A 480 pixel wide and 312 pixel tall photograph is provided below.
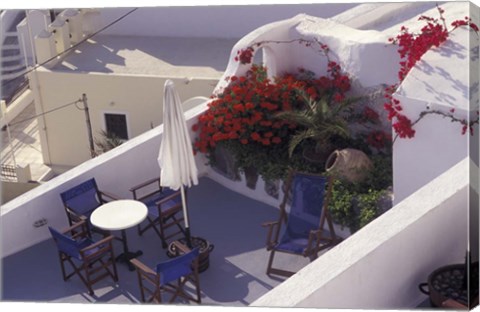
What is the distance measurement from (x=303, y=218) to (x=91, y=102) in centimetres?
1333

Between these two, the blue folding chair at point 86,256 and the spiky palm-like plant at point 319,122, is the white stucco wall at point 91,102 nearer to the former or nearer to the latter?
the spiky palm-like plant at point 319,122

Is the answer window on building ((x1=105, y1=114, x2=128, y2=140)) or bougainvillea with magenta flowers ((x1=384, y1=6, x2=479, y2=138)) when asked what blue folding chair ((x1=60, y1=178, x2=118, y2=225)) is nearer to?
bougainvillea with magenta flowers ((x1=384, y1=6, x2=479, y2=138))

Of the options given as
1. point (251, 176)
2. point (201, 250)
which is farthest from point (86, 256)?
point (251, 176)

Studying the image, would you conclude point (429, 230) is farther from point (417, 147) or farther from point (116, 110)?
point (116, 110)

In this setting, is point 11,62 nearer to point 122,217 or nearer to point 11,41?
point 11,41

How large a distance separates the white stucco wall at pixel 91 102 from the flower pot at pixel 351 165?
9.97 metres

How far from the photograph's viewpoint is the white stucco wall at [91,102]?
73.3ft

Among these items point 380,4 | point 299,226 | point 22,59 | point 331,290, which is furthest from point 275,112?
point 22,59

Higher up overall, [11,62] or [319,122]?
[319,122]

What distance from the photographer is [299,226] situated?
35.6 ft

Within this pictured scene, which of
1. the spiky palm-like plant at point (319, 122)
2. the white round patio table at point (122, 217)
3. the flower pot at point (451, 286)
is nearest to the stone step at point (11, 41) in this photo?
the spiky palm-like plant at point (319, 122)

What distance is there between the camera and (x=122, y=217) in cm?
1091

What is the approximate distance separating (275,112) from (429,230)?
4.20 meters

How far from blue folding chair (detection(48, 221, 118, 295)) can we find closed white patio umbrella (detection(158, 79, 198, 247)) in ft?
3.26
